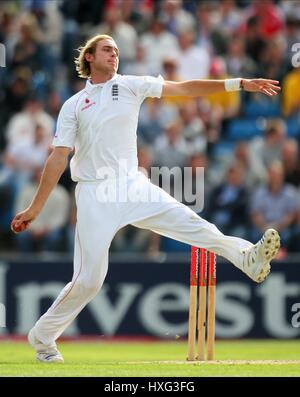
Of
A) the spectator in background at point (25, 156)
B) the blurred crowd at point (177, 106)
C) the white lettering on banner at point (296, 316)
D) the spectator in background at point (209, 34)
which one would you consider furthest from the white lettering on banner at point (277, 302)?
the spectator in background at point (209, 34)

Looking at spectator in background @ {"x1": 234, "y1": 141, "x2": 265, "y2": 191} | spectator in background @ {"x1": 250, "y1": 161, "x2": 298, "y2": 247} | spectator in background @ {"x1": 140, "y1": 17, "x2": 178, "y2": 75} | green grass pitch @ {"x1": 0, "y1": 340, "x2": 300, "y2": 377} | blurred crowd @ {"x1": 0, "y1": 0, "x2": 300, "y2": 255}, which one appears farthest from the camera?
spectator in background @ {"x1": 140, "y1": 17, "x2": 178, "y2": 75}

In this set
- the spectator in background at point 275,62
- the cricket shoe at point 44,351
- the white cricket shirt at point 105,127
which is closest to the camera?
the white cricket shirt at point 105,127

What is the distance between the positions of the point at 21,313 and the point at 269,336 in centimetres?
288

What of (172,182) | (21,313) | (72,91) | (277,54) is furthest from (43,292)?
(277,54)

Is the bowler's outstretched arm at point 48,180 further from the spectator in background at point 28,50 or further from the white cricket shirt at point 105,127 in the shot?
the spectator in background at point 28,50

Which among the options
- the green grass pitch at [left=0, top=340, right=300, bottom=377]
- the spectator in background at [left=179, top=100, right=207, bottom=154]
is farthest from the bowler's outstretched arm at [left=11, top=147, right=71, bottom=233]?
the spectator in background at [left=179, top=100, right=207, bottom=154]

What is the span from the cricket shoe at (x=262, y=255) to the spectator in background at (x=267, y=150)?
6.15 meters

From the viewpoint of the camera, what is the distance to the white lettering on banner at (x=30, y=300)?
44.9 feet

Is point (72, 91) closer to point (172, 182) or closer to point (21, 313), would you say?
point (172, 182)

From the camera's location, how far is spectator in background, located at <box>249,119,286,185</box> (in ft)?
49.2

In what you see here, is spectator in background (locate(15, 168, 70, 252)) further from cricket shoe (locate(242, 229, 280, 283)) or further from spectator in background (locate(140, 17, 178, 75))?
cricket shoe (locate(242, 229, 280, 283))

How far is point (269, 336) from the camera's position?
1363 cm

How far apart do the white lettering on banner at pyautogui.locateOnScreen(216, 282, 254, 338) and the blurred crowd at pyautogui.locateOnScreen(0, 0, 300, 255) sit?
730 mm

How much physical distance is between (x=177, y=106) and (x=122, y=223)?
726 cm
